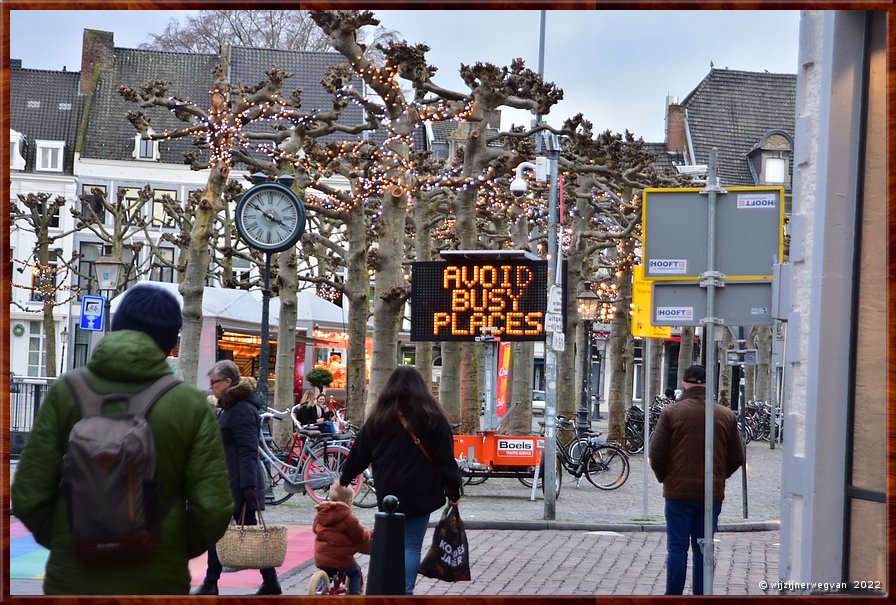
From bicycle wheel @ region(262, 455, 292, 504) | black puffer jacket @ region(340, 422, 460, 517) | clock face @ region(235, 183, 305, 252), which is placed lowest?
bicycle wheel @ region(262, 455, 292, 504)

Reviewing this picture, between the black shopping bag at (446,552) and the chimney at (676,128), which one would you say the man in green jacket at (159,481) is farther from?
the chimney at (676,128)

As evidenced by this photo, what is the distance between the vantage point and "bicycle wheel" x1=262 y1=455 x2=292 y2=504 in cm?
1731

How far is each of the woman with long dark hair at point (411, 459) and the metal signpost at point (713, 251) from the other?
63.7 inches

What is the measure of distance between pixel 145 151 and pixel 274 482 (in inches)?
1933

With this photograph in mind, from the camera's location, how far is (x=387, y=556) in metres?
7.42

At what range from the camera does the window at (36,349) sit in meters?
59.1

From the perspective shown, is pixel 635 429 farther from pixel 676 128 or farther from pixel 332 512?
pixel 676 128

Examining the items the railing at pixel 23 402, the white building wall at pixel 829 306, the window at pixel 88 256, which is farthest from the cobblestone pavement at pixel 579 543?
the window at pixel 88 256

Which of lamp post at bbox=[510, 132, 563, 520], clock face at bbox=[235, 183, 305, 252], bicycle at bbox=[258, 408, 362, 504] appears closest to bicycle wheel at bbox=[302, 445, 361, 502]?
bicycle at bbox=[258, 408, 362, 504]

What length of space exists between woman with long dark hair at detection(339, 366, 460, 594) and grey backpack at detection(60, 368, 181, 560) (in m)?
3.83

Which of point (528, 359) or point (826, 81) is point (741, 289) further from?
point (528, 359)

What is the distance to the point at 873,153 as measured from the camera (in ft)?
24.3

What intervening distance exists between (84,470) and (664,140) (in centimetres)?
6528

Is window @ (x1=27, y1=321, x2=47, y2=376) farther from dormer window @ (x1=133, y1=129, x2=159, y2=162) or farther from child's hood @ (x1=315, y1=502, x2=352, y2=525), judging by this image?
child's hood @ (x1=315, y1=502, x2=352, y2=525)
